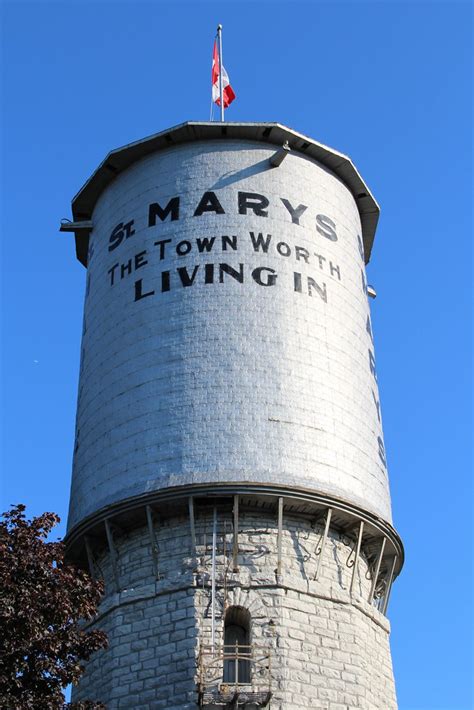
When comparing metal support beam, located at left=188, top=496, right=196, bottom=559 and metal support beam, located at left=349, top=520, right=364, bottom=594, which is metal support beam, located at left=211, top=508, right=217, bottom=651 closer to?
metal support beam, located at left=188, top=496, right=196, bottom=559

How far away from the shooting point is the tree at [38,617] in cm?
1894

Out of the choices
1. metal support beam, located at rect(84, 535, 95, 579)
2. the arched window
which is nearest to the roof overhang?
metal support beam, located at rect(84, 535, 95, 579)

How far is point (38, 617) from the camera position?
19.2 metres

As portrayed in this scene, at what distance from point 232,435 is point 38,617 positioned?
8.06m

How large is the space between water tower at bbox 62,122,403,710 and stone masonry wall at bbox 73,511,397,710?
0.04m

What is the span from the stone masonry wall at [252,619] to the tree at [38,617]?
3.81 m

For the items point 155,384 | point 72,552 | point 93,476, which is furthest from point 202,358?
point 72,552

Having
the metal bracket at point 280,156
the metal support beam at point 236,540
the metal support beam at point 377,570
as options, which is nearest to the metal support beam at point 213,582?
the metal support beam at point 236,540

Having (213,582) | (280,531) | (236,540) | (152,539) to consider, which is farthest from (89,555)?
(280,531)

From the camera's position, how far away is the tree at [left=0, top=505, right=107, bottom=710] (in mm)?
18938

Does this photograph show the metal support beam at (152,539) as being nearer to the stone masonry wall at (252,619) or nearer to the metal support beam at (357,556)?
the stone masonry wall at (252,619)

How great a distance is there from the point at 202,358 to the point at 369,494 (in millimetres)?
5351

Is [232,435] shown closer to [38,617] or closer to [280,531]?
[280,531]

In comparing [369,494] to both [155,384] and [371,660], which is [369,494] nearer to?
[371,660]
